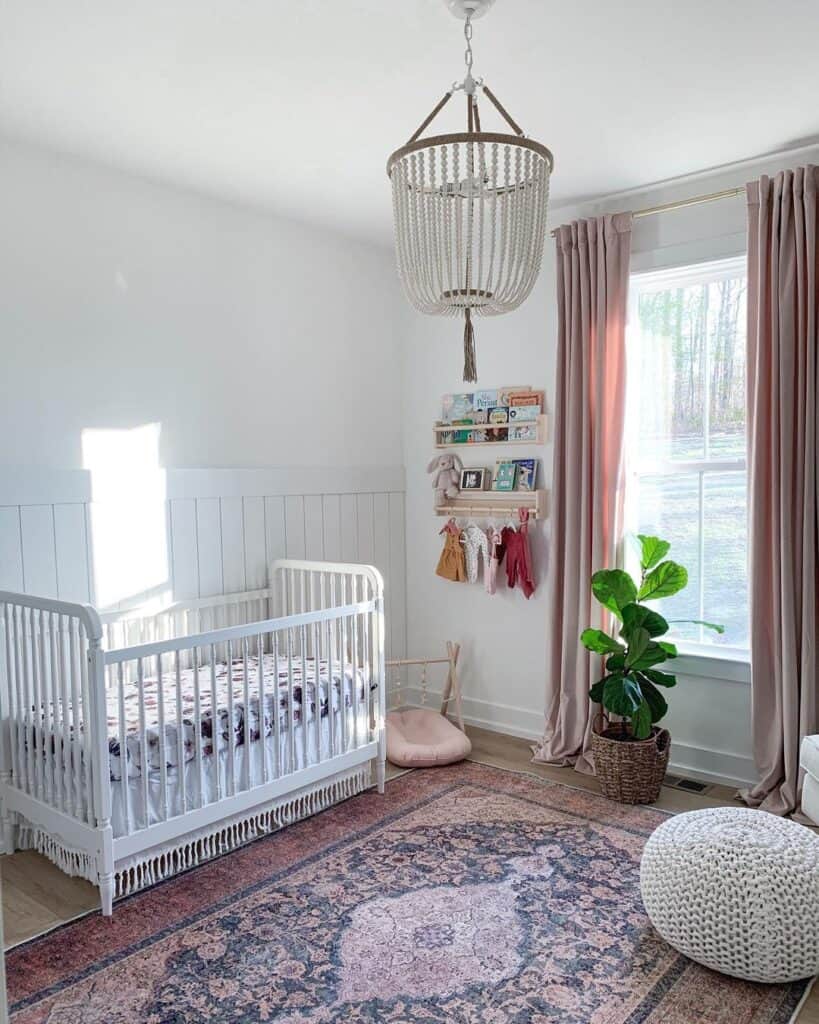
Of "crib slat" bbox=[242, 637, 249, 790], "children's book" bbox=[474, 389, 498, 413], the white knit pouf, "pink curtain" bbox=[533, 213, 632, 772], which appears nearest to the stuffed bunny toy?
"children's book" bbox=[474, 389, 498, 413]

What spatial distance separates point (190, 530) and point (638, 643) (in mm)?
1788

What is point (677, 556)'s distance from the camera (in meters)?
3.45

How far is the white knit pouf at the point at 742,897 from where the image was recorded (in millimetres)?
1954

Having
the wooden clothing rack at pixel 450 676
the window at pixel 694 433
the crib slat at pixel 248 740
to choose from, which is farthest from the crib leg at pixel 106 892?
the window at pixel 694 433

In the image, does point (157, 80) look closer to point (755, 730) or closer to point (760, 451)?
point (760, 451)

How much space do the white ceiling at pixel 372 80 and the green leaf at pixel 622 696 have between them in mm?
1918

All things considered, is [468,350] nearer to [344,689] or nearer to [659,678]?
[344,689]

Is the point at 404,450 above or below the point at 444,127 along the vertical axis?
below

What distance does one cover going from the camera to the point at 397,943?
7.18 feet

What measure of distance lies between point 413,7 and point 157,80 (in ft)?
2.67

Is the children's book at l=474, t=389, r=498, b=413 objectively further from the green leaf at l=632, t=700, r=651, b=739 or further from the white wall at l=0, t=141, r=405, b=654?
the green leaf at l=632, t=700, r=651, b=739

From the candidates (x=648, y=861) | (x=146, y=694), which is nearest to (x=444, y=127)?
(x=146, y=694)

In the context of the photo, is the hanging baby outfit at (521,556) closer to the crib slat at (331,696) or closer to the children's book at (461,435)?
the children's book at (461,435)

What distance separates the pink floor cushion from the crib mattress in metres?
0.43
